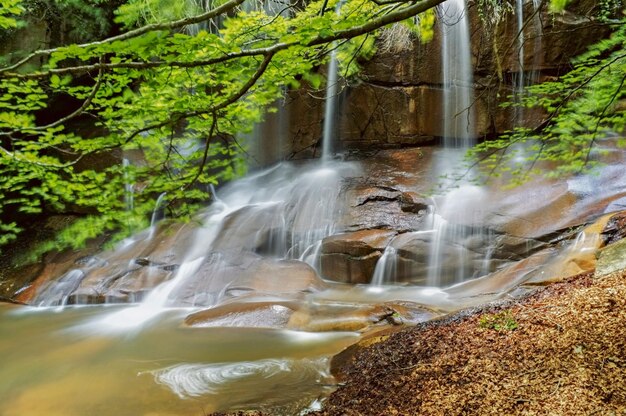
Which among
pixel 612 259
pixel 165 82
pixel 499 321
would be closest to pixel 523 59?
pixel 612 259

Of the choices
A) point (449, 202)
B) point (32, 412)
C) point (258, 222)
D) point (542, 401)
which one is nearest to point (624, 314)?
point (542, 401)

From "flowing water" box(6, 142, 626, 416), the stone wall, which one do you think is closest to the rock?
"flowing water" box(6, 142, 626, 416)

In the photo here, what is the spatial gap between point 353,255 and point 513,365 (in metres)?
6.05

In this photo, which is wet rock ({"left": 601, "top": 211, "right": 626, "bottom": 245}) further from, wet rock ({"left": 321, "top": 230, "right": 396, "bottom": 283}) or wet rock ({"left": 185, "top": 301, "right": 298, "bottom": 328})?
wet rock ({"left": 185, "top": 301, "right": 298, "bottom": 328})

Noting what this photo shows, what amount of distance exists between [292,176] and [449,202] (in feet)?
18.0

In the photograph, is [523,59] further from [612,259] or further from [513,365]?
[513,365]

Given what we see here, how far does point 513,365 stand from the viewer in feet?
9.59

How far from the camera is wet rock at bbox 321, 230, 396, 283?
8766mm

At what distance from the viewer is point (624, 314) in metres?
2.92

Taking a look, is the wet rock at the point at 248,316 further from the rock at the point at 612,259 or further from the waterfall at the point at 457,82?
the waterfall at the point at 457,82

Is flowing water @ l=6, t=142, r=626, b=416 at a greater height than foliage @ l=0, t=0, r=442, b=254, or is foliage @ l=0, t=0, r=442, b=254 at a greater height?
foliage @ l=0, t=0, r=442, b=254

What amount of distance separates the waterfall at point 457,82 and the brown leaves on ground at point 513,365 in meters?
9.54

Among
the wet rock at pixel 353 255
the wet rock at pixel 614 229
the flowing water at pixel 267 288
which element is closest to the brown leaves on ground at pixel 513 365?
the flowing water at pixel 267 288

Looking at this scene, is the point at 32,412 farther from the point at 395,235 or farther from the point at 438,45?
the point at 438,45
